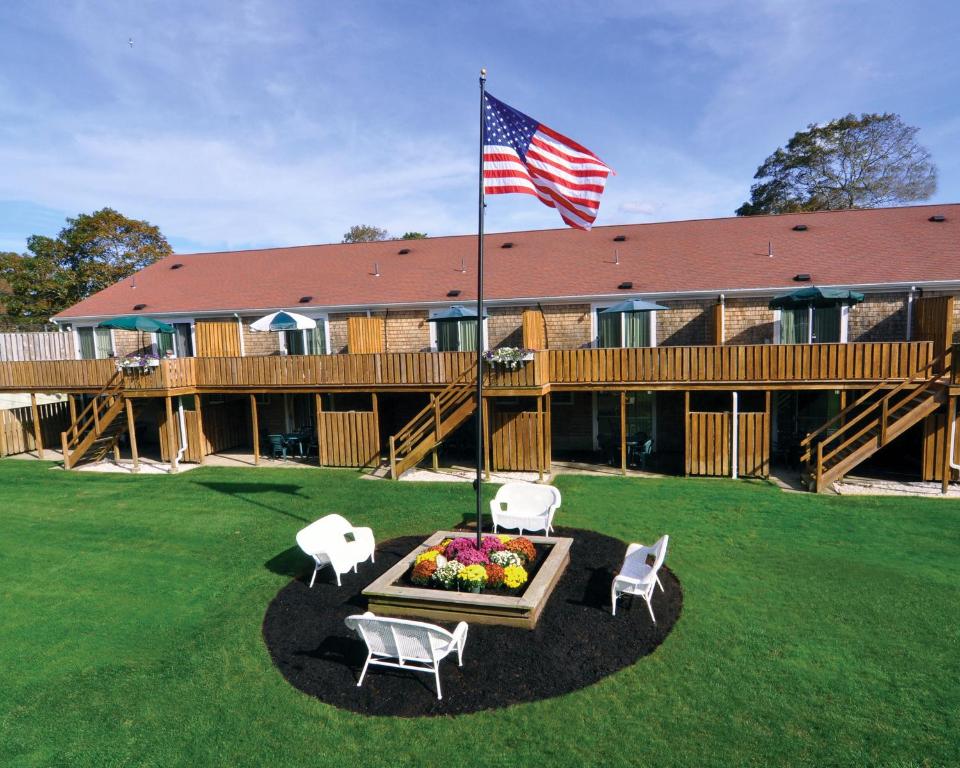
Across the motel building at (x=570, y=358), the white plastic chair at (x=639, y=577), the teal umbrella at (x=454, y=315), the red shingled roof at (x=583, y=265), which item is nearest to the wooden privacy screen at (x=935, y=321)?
the motel building at (x=570, y=358)

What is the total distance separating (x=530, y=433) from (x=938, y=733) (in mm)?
11707

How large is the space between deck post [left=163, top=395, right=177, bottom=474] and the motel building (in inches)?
4.0

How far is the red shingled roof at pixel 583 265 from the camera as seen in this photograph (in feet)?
59.5

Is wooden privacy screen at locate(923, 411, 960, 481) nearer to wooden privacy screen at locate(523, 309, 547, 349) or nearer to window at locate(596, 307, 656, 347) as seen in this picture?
window at locate(596, 307, 656, 347)

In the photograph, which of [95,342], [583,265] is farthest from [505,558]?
[95,342]

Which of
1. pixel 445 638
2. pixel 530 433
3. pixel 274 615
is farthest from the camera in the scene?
pixel 530 433

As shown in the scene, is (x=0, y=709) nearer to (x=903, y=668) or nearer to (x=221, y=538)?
(x=221, y=538)

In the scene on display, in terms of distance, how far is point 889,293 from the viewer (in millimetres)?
16859

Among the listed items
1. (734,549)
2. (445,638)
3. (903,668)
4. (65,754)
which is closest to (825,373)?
(734,549)

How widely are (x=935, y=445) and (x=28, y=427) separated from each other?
28032 mm

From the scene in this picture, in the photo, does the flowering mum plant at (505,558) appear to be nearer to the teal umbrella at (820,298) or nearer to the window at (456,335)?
the teal umbrella at (820,298)

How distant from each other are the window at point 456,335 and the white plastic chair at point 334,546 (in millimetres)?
10293

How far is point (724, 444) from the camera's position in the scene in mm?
15648

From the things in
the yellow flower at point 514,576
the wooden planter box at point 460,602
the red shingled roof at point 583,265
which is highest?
the red shingled roof at point 583,265
